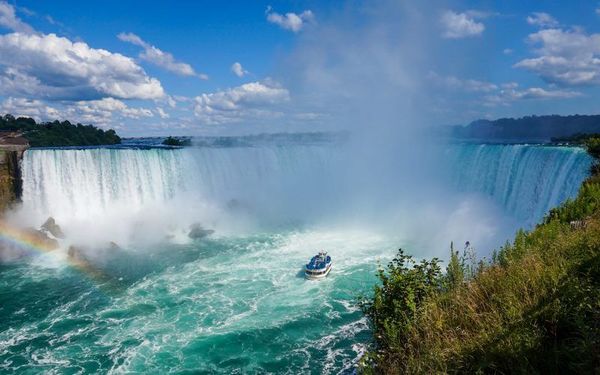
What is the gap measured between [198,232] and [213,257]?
16.6 ft

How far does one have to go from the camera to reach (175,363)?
11.1 metres

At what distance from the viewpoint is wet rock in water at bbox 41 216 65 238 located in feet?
77.9

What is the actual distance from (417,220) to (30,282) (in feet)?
77.4

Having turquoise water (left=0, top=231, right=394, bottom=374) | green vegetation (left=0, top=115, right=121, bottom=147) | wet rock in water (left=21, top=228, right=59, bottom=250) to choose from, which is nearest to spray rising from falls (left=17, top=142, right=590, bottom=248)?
wet rock in water (left=21, top=228, right=59, bottom=250)

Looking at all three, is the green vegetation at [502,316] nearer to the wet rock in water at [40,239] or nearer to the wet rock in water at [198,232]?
the wet rock in water at [198,232]

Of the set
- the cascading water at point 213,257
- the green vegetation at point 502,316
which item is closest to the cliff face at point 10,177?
the cascading water at point 213,257

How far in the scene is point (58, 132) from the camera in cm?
5756

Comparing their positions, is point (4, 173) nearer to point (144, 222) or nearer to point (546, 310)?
point (144, 222)

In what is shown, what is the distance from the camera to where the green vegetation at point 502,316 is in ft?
12.0

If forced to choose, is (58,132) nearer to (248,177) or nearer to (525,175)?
(248,177)

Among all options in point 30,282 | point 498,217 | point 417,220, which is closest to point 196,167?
point 30,282

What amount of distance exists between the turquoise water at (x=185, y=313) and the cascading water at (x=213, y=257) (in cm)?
6

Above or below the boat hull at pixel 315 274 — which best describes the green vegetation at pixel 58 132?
above

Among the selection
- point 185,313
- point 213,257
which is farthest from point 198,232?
point 185,313
